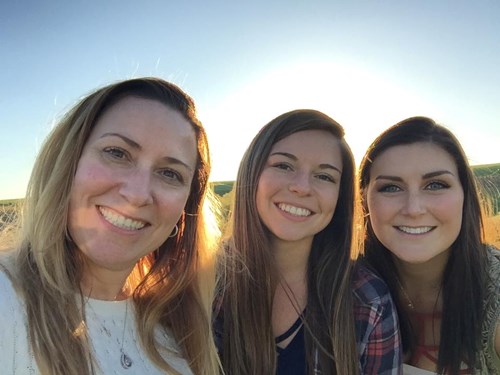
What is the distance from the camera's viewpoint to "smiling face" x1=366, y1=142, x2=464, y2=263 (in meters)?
3.32

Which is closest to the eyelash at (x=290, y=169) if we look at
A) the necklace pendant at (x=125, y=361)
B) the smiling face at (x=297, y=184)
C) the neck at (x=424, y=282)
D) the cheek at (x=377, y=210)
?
the smiling face at (x=297, y=184)

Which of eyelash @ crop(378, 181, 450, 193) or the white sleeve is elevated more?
eyelash @ crop(378, 181, 450, 193)

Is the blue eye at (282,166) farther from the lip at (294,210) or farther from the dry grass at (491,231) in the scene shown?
the dry grass at (491,231)

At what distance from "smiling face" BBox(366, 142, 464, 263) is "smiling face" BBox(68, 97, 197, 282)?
75.8 inches

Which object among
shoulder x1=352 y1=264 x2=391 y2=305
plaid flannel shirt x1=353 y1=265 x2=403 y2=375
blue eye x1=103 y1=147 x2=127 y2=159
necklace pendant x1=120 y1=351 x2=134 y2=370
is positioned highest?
blue eye x1=103 y1=147 x2=127 y2=159

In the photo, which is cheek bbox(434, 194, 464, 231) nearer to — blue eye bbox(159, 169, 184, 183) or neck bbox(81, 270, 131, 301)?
blue eye bbox(159, 169, 184, 183)

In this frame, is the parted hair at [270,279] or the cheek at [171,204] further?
the parted hair at [270,279]

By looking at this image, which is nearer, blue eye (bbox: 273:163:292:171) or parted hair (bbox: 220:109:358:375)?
parted hair (bbox: 220:109:358:375)

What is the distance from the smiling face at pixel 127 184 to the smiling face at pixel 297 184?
115 cm

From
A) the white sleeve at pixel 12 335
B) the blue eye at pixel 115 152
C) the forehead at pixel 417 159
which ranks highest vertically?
the forehead at pixel 417 159

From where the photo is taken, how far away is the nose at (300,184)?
309cm

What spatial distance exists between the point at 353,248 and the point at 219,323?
1234 mm

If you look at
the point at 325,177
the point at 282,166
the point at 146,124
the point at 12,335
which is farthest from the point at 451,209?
the point at 12,335

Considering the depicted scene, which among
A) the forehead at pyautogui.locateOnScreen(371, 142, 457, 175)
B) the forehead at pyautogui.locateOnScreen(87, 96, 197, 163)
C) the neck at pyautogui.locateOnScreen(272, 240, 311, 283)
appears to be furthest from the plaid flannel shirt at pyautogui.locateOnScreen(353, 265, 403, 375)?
the forehead at pyautogui.locateOnScreen(87, 96, 197, 163)
